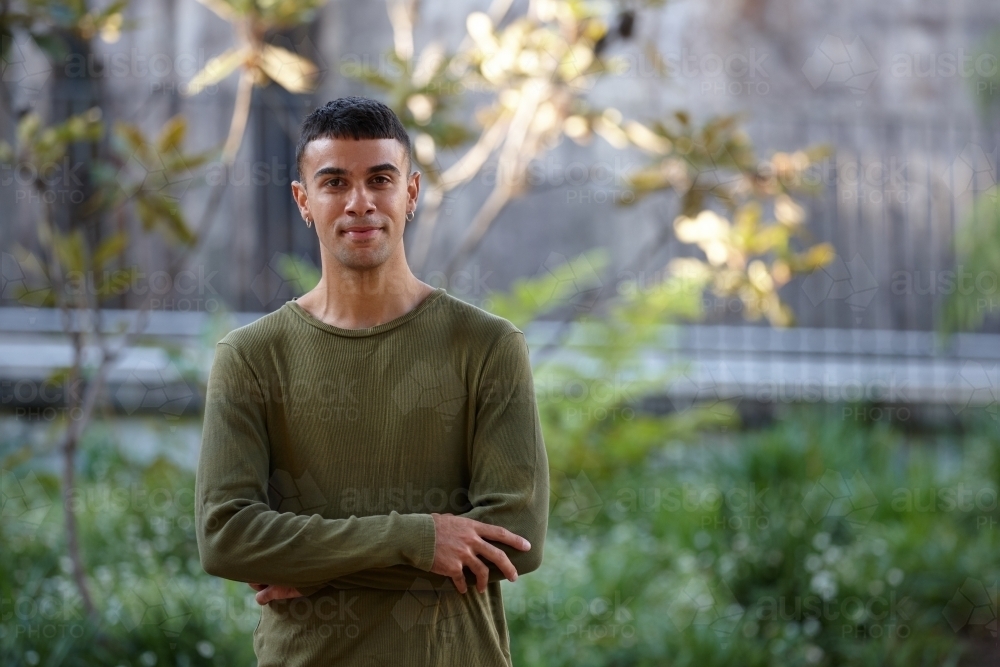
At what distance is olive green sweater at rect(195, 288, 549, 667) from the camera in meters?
1.96

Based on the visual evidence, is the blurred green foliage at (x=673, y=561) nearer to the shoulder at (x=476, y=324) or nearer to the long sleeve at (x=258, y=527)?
the long sleeve at (x=258, y=527)

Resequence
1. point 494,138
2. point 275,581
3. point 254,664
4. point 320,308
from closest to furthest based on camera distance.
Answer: point 275,581, point 320,308, point 254,664, point 494,138

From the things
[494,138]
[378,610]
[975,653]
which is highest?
[494,138]

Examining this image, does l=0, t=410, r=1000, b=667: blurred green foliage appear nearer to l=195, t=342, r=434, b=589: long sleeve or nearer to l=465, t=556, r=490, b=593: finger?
l=195, t=342, r=434, b=589: long sleeve

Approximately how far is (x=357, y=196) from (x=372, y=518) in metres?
0.59

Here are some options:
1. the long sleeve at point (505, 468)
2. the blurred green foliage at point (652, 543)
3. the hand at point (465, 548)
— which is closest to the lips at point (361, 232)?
the long sleeve at point (505, 468)

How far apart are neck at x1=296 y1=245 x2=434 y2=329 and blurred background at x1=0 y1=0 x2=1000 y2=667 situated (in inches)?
80.0

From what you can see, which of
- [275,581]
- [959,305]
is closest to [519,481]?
[275,581]

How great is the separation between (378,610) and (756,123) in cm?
600

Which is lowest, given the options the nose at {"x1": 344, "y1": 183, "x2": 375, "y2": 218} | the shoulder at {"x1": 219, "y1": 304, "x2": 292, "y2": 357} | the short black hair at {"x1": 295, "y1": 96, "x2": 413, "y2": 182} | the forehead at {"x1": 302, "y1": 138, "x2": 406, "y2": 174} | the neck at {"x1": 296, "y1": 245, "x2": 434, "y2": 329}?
the shoulder at {"x1": 219, "y1": 304, "x2": 292, "y2": 357}

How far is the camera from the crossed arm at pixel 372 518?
1919mm

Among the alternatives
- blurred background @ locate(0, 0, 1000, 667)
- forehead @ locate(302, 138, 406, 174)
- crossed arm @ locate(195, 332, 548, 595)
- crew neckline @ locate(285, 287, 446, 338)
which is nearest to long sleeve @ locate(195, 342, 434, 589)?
crossed arm @ locate(195, 332, 548, 595)

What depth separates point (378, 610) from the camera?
1.99 m

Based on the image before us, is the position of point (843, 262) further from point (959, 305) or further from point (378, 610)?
point (378, 610)
